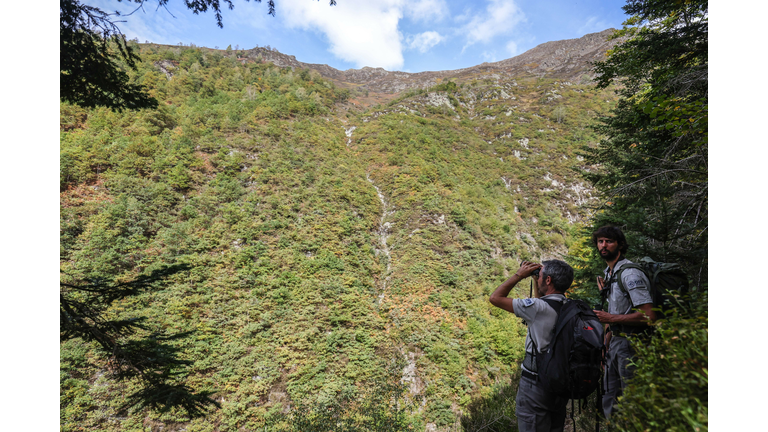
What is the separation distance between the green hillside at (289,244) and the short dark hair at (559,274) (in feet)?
12.3

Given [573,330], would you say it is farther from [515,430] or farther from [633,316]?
[515,430]

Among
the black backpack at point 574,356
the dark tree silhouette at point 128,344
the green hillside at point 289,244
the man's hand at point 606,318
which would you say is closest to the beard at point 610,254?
the man's hand at point 606,318

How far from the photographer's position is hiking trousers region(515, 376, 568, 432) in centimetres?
248

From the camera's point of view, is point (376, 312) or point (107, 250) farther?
point (376, 312)

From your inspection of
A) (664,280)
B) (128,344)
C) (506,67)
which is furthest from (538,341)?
(506,67)

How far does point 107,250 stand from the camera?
27.9ft

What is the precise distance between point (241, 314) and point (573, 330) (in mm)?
8862

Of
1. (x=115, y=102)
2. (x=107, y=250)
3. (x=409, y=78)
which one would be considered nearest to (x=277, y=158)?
(x=107, y=250)

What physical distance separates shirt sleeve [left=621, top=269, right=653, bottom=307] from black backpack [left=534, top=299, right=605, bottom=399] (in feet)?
2.18

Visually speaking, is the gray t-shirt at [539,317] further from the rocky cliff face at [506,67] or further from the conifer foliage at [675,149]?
the rocky cliff face at [506,67]

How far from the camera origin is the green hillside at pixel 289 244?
22.5 feet

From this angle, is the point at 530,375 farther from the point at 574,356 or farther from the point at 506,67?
the point at 506,67

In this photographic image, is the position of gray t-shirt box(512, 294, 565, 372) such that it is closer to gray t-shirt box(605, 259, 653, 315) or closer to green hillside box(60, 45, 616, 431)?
gray t-shirt box(605, 259, 653, 315)

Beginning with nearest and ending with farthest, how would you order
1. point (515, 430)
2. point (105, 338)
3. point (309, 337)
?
point (105, 338) → point (515, 430) → point (309, 337)
